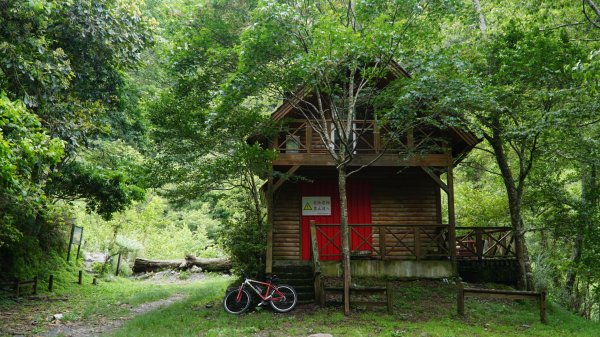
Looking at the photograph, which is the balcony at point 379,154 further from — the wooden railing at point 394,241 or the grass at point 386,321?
the grass at point 386,321

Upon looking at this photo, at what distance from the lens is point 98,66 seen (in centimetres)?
1094

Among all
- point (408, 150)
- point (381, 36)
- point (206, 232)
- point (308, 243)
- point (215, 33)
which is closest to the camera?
point (381, 36)

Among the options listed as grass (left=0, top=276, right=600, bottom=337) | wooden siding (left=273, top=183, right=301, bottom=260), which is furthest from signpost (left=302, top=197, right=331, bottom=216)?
grass (left=0, top=276, right=600, bottom=337)

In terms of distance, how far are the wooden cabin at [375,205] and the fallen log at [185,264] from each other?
7.52 metres

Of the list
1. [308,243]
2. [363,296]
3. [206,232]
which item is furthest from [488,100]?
[206,232]

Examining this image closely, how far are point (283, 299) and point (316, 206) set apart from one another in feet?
15.6

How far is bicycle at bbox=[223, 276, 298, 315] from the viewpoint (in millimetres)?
9797

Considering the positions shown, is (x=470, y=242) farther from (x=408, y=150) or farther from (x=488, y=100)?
(x=488, y=100)

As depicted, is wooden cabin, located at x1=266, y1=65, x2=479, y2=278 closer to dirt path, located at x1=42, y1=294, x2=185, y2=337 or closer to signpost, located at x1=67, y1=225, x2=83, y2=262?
dirt path, located at x1=42, y1=294, x2=185, y2=337

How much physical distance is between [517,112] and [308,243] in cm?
703

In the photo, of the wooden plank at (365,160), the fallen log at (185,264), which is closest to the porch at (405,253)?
the wooden plank at (365,160)

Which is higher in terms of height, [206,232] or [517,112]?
[517,112]

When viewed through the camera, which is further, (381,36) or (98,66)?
(98,66)

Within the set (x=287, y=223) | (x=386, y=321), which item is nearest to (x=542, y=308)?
(x=386, y=321)
